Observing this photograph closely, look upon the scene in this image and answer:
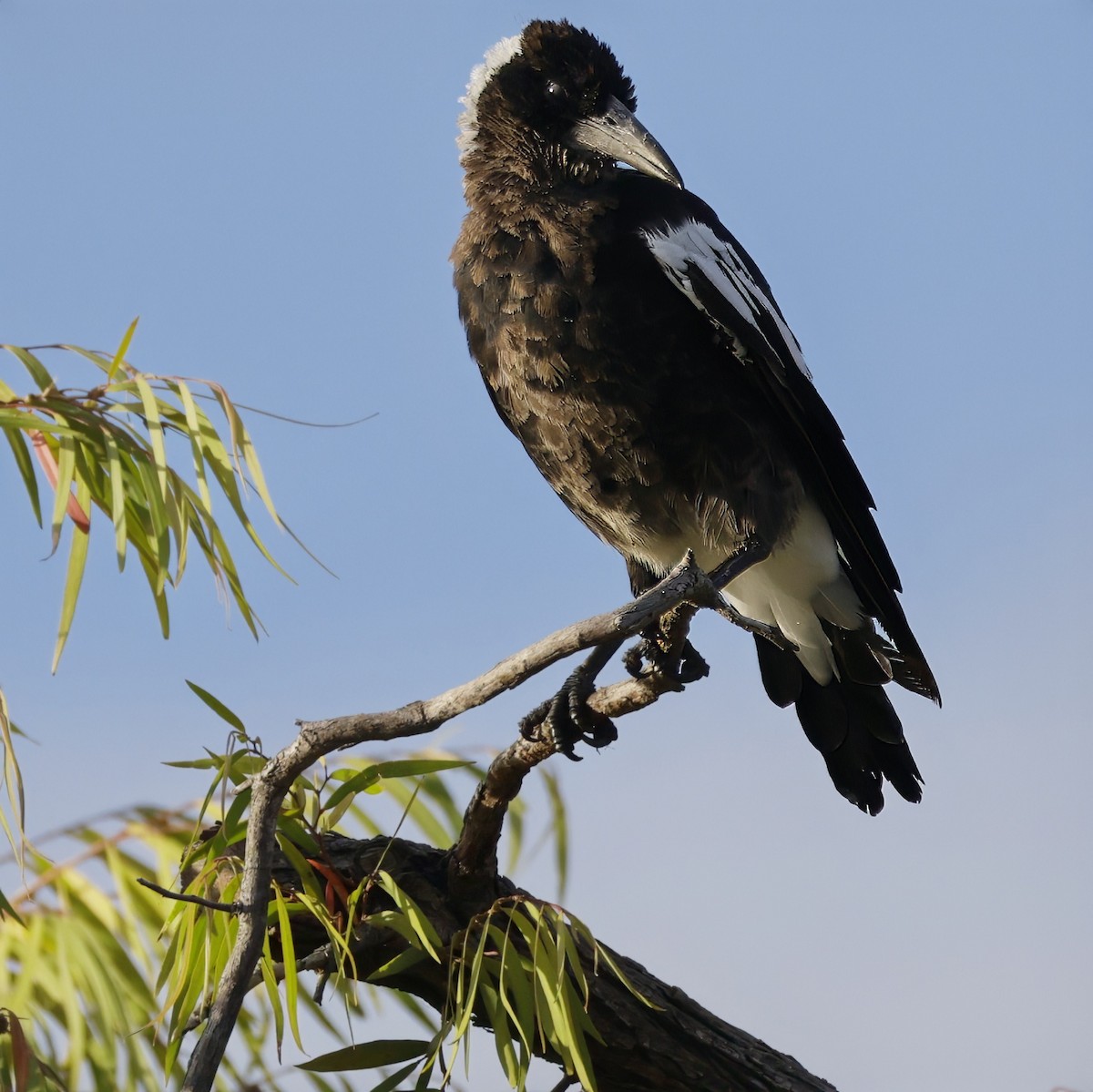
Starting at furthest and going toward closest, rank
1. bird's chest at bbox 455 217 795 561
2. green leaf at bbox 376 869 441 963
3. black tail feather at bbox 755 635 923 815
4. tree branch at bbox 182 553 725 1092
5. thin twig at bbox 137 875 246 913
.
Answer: black tail feather at bbox 755 635 923 815
bird's chest at bbox 455 217 795 561
green leaf at bbox 376 869 441 963
tree branch at bbox 182 553 725 1092
thin twig at bbox 137 875 246 913

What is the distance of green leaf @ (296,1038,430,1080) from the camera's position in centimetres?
168

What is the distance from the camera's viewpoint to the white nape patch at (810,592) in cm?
229

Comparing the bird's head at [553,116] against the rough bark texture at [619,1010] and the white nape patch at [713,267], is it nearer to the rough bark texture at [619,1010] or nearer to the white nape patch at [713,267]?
the white nape patch at [713,267]

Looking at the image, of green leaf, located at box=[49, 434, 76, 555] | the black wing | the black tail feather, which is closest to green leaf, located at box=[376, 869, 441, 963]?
green leaf, located at box=[49, 434, 76, 555]

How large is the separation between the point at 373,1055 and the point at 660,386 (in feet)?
3.64

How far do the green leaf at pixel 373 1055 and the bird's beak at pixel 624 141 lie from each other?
1.48 m

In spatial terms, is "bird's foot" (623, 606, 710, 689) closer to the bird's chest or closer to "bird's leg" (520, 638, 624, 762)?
"bird's leg" (520, 638, 624, 762)

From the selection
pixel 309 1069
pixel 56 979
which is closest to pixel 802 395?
pixel 309 1069

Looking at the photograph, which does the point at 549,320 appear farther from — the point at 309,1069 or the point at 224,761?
the point at 309,1069

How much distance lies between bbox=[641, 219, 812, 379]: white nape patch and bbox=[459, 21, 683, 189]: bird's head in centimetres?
12

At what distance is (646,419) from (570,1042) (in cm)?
95

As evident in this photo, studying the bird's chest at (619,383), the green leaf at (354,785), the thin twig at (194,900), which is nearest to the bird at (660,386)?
the bird's chest at (619,383)

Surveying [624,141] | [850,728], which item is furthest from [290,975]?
[624,141]

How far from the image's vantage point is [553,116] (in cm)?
226
